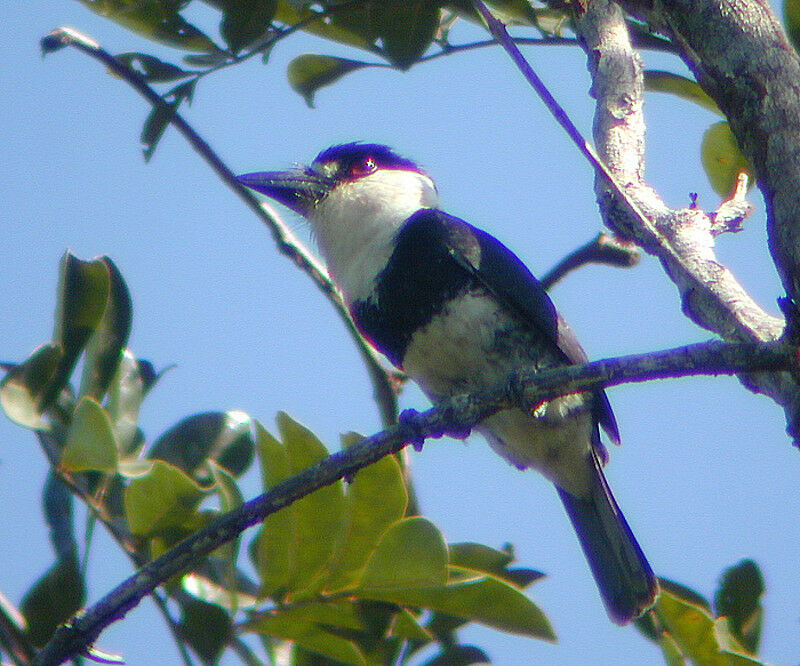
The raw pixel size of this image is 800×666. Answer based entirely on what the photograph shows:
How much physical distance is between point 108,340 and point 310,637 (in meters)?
0.68

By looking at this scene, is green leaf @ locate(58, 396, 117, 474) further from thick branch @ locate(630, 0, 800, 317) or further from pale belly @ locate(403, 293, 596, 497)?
thick branch @ locate(630, 0, 800, 317)

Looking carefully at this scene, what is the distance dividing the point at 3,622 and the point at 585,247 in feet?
4.70

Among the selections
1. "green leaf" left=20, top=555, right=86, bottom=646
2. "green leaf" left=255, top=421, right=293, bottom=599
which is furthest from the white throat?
"green leaf" left=20, top=555, right=86, bottom=646

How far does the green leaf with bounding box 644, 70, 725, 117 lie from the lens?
2.39m

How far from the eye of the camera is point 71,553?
1873 mm

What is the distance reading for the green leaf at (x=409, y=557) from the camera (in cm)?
178

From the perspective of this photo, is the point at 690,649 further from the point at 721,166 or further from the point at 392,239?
the point at 392,239

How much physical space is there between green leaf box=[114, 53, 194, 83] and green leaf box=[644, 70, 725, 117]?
42.0 inches

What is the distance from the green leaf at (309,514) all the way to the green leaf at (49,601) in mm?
380

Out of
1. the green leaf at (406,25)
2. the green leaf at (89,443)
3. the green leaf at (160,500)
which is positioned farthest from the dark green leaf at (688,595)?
the green leaf at (406,25)

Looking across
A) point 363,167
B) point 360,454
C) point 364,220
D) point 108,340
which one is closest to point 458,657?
point 360,454

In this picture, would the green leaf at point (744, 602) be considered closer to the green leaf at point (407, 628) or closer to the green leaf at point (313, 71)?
the green leaf at point (407, 628)

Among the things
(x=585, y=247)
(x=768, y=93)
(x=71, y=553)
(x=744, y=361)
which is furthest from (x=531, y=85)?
(x=71, y=553)

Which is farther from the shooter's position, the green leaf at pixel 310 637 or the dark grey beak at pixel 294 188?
the dark grey beak at pixel 294 188
